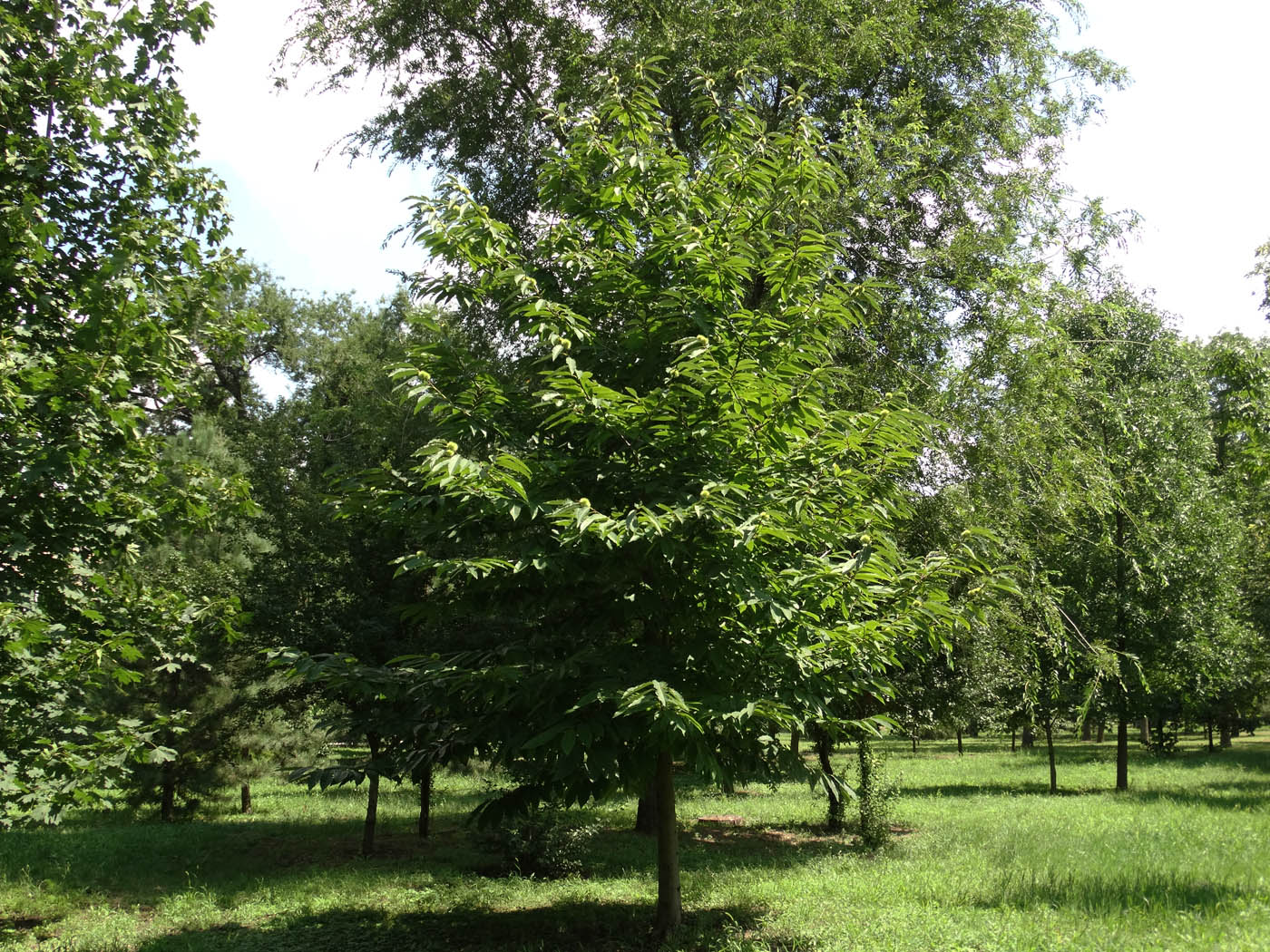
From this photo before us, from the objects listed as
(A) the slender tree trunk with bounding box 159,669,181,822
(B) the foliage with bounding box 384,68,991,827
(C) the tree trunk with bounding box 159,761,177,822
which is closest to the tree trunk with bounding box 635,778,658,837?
(A) the slender tree trunk with bounding box 159,669,181,822

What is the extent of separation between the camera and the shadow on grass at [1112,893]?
23.4ft

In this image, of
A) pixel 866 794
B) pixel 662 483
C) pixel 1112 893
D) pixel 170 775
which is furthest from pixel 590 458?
pixel 170 775


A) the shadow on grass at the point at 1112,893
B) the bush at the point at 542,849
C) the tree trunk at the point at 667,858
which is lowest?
the bush at the point at 542,849

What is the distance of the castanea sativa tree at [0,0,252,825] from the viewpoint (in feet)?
19.2

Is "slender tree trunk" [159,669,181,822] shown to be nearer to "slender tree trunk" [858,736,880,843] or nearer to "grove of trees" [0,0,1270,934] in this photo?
"grove of trees" [0,0,1270,934]

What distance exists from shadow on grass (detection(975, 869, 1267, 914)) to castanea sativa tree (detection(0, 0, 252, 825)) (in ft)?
25.4

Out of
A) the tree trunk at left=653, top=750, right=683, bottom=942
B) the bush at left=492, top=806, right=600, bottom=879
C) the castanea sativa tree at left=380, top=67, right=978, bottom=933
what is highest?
the castanea sativa tree at left=380, top=67, right=978, bottom=933

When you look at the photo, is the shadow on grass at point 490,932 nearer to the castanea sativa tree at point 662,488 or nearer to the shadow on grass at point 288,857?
the castanea sativa tree at point 662,488

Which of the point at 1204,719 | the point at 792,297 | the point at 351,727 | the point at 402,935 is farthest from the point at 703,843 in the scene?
the point at 1204,719

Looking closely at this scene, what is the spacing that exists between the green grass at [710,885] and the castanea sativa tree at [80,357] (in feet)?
9.42

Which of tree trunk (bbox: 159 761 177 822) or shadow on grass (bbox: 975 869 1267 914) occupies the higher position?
shadow on grass (bbox: 975 869 1267 914)

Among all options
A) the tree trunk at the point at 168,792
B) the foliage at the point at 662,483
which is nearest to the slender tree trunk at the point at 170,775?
the tree trunk at the point at 168,792

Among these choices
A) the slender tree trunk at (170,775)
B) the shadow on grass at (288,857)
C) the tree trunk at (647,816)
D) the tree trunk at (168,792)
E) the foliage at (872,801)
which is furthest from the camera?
the tree trunk at (168,792)

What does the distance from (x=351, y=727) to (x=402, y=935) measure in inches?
108
